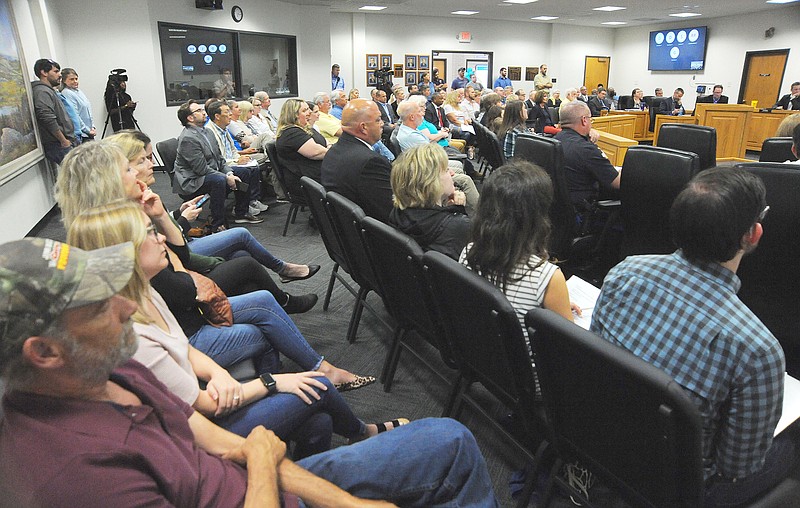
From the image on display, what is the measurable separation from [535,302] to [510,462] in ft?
2.35

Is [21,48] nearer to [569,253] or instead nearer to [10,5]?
[10,5]

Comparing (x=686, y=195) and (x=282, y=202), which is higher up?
(x=686, y=195)

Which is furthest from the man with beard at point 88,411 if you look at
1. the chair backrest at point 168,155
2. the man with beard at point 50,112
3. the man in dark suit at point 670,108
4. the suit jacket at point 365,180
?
the man in dark suit at point 670,108

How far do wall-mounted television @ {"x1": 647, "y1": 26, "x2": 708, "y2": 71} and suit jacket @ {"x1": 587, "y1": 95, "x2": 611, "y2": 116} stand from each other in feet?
15.1

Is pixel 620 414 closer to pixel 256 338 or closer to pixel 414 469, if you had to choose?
pixel 414 469

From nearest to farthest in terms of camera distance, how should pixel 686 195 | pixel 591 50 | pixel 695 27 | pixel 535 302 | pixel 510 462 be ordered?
1. pixel 686 195
2. pixel 535 302
3. pixel 510 462
4. pixel 695 27
5. pixel 591 50

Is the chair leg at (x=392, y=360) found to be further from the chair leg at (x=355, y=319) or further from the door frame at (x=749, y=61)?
the door frame at (x=749, y=61)

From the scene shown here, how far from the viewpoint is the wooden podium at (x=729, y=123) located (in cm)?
850

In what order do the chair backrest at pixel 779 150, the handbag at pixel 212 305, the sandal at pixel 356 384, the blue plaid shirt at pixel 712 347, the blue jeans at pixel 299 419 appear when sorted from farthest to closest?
1. the chair backrest at pixel 779 150
2. the sandal at pixel 356 384
3. the handbag at pixel 212 305
4. the blue jeans at pixel 299 419
5. the blue plaid shirt at pixel 712 347

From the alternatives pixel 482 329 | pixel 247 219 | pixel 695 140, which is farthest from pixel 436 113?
pixel 482 329

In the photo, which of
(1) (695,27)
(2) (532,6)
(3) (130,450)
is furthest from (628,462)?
(1) (695,27)

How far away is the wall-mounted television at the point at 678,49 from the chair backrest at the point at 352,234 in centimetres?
1613

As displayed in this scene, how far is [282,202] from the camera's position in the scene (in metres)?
6.23

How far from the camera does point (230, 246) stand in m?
2.98
